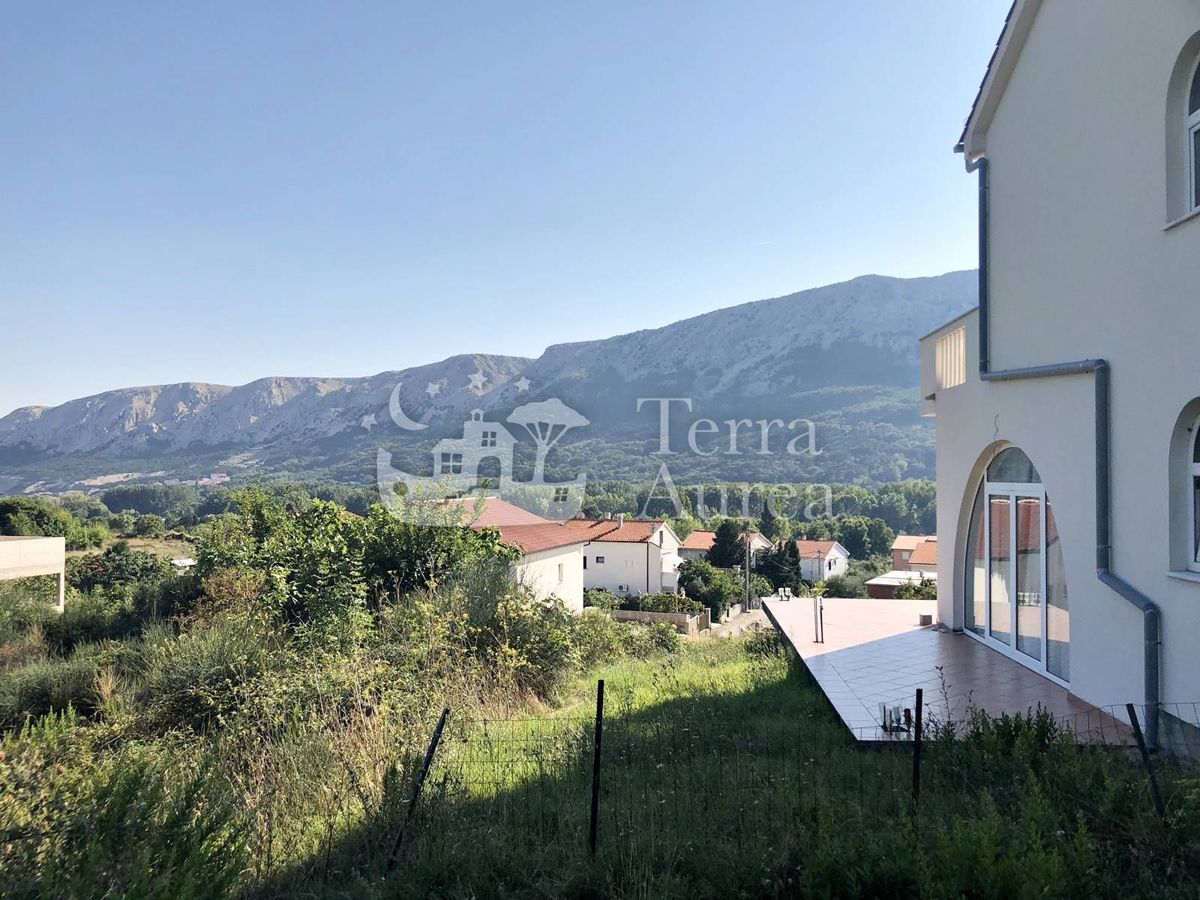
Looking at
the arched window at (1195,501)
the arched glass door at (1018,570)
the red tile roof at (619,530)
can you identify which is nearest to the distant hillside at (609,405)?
the red tile roof at (619,530)

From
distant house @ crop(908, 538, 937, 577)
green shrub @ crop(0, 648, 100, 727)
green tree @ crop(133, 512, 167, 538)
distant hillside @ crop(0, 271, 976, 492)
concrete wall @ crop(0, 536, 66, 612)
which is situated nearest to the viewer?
green shrub @ crop(0, 648, 100, 727)

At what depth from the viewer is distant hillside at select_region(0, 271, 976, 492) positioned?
240 feet

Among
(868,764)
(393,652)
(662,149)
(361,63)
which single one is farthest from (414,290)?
(868,764)

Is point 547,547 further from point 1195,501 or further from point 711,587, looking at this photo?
point 1195,501

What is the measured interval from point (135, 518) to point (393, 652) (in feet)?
158

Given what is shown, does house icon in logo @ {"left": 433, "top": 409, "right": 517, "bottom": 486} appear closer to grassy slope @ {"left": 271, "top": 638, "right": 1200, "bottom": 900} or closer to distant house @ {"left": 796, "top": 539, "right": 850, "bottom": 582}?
grassy slope @ {"left": 271, "top": 638, "right": 1200, "bottom": 900}

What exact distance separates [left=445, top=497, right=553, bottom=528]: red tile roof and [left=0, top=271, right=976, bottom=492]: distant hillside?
18220mm

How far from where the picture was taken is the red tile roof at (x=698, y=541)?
59.0 m

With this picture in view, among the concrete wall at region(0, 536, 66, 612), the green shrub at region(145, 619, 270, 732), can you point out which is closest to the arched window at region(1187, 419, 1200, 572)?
the green shrub at region(145, 619, 270, 732)

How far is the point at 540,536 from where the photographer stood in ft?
80.0

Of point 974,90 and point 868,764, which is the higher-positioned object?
point 974,90

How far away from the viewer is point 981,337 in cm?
788

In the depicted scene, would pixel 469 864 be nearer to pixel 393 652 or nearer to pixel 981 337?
pixel 393 652

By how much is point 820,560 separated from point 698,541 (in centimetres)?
1061
